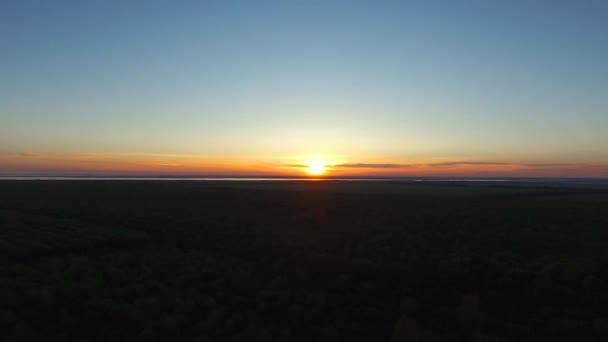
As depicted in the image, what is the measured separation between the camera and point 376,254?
1880 cm

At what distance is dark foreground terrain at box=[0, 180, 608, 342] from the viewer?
10297mm

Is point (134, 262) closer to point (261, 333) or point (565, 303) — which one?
point (261, 333)

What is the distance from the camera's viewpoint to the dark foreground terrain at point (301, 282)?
10.3 m

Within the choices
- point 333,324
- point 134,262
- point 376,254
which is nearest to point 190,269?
point 134,262

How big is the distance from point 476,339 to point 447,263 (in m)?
7.07

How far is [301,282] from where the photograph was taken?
14539 millimetres

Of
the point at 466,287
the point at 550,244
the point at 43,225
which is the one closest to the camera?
the point at 466,287

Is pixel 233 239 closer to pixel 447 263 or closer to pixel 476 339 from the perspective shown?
pixel 447 263

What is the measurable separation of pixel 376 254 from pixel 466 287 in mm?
5131

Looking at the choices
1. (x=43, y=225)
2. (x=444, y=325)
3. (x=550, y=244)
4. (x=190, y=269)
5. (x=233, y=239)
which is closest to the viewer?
(x=444, y=325)

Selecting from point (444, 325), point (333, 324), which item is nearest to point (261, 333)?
point (333, 324)

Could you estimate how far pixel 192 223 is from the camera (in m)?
27.9

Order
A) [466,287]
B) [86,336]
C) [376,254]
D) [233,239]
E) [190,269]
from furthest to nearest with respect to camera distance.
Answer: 1. [233,239]
2. [376,254]
3. [190,269]
4. [466,287]
5. [86,336]

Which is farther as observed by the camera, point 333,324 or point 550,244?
point 550,244
